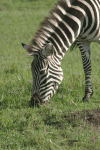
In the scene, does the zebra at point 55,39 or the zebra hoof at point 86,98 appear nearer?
the zebra at point 55,39

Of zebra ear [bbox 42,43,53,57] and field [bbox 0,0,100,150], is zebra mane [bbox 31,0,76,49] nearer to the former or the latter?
zebra ear [bbox 42,43,53,57]

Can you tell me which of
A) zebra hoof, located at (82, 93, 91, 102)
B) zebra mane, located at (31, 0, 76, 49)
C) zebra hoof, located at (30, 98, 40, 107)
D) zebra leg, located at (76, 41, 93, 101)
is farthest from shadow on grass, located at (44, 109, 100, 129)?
zebra mane, located at (31, 0, 76, 49)

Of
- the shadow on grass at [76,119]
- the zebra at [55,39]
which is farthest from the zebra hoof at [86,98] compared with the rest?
the zebra at [55,39]

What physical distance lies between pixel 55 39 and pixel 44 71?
64 centimetres

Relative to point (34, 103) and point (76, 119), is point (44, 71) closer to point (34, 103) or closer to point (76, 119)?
point (34, 103)

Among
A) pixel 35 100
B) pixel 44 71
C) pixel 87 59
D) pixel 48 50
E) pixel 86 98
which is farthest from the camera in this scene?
pixel 87 59

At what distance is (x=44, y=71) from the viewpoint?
4211 mm

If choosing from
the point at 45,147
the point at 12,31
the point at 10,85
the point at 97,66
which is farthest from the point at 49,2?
the point at 45,147

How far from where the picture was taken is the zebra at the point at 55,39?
4.20 metres

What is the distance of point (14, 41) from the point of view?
36.9 feet

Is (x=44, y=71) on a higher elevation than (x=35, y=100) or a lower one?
higher

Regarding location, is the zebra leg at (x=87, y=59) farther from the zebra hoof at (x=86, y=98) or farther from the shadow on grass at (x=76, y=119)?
the shadow on grass at (x=76, y=119)

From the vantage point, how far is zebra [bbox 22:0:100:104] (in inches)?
165

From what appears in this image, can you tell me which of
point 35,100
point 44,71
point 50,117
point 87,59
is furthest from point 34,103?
point 87,59
